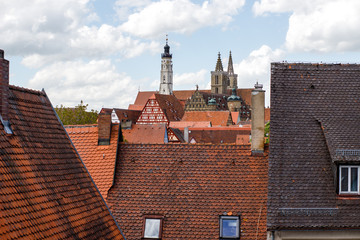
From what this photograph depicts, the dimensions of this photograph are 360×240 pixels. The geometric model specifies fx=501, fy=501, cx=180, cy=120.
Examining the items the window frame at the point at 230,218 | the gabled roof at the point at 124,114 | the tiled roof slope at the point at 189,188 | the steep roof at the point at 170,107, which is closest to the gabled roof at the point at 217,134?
the gabled roof at the point at 124,114

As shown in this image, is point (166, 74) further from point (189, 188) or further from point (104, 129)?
point (189, 188)

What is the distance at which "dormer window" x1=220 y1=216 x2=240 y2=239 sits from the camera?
1530 centimetres

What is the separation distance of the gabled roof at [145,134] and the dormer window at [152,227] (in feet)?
104

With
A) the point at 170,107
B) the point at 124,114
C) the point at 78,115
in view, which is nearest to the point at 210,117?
the point at 170,107

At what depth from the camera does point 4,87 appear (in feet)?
31.9

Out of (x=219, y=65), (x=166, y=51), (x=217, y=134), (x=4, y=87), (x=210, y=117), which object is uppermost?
(x=166, y=51)

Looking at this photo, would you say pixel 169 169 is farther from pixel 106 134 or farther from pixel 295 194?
pixel 295 194

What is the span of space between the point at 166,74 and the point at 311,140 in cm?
16511

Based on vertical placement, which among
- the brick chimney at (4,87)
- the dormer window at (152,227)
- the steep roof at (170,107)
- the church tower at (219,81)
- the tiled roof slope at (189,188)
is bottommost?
the dormer window at (152,227)

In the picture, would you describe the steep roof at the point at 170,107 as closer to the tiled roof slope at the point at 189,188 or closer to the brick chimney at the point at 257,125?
the tiled roof slope at the point at 189,188

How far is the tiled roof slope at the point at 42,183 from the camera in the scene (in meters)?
8.34

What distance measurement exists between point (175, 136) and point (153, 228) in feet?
146

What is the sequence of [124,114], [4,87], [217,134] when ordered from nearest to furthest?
[4,87], [217,134], [124,114]

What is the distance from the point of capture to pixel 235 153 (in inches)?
674
